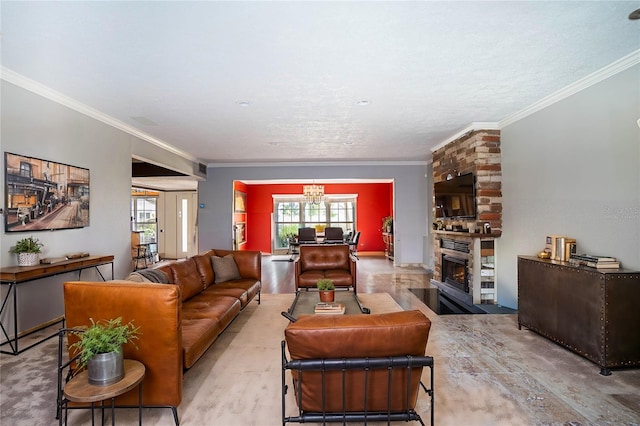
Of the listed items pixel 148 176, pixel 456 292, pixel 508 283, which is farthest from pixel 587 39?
pixel 148 176

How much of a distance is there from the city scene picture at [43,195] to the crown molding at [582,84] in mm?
6008

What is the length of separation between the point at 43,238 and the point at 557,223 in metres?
6.05

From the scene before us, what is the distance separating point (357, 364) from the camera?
5.44 feet

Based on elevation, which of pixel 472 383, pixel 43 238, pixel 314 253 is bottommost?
pixel 472 383

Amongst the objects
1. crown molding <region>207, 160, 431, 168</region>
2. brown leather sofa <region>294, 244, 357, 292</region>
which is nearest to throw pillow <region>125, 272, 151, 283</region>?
brown leather sofa <region>294, 244, 357, 292</region>

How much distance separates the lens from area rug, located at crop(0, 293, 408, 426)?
7.12 feet

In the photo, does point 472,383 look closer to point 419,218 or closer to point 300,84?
point 300,84

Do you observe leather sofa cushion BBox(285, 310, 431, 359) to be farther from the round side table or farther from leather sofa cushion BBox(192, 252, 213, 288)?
leather sofa cushion BBox(192, 252, 213, 288)

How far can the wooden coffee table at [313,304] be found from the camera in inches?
134

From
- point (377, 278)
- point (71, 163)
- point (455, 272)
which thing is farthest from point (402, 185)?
point (71, 163)

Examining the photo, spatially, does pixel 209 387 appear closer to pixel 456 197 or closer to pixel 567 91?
pixel 567 91

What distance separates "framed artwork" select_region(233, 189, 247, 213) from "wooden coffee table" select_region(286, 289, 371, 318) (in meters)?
6.22

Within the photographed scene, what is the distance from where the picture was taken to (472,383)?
2.60m

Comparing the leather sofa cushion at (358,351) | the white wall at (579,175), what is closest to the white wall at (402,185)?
the white wall at (579,175)
